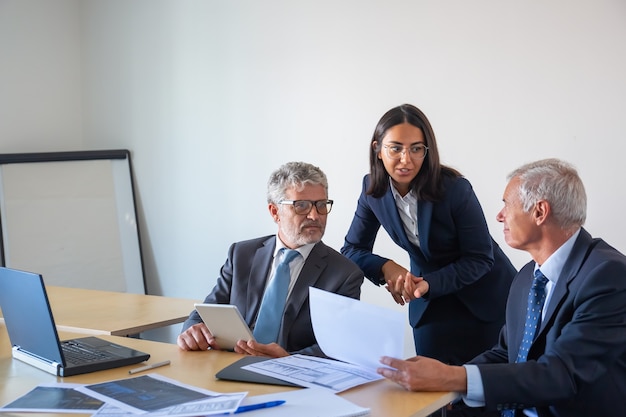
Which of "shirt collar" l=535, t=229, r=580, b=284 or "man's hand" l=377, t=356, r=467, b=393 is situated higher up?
"shirt collar" l=535, t=229, r=580, b=284

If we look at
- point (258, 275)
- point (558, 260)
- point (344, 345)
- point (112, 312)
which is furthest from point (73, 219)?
point (558, 260)

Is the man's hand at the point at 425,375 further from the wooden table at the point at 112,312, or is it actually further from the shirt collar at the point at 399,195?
the wooden table at the point at 112,312

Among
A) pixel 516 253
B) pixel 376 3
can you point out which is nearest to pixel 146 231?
pixel 376 3

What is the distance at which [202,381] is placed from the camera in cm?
214

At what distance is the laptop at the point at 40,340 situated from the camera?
7.32ft

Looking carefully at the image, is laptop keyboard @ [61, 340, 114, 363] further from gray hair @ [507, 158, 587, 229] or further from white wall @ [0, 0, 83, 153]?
white wall @ [0, 0, 83, 153]

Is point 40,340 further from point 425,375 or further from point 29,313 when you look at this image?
point 425,375

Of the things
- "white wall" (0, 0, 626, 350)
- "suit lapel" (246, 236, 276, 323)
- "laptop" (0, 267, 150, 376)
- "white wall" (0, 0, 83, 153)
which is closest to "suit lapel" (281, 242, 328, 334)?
"suit lapel" (246, 236, 276, 323)

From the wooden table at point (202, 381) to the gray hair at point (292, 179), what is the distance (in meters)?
0.68

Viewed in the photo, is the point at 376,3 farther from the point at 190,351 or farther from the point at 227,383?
the point at 227,383

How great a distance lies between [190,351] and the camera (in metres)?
2.52

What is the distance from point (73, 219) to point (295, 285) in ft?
9.92

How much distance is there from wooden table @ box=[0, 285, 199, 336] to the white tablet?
0.72 metres

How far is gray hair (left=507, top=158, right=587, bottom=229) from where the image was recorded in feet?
7.07
